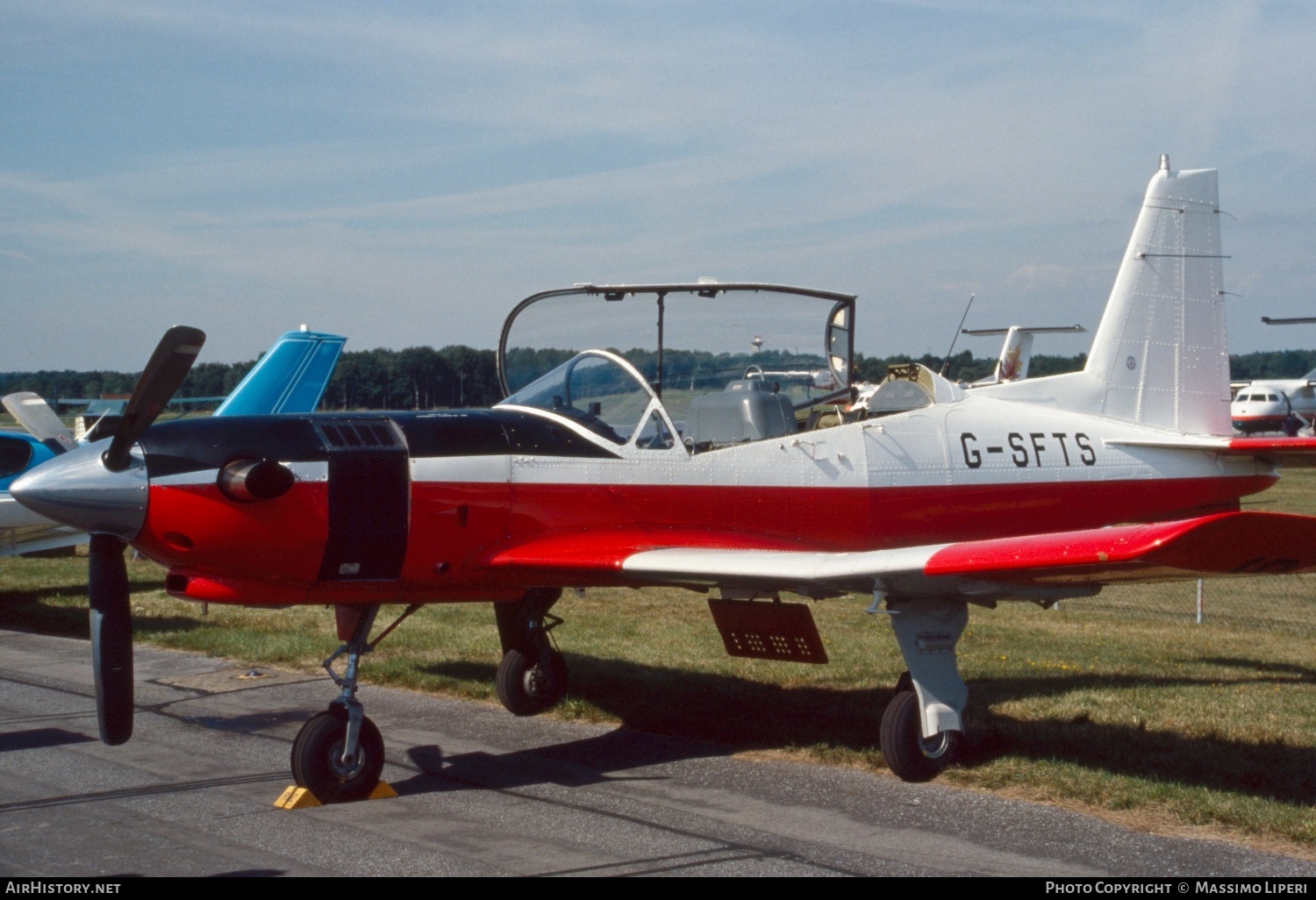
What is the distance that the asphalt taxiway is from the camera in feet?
16.6

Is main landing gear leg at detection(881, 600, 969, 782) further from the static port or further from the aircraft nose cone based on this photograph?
the aircraft nose cone

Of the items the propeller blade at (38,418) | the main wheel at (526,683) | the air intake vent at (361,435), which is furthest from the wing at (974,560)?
the propeller blade at (38,418)

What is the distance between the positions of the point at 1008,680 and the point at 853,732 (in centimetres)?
216

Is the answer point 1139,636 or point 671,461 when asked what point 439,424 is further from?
point 1139,636

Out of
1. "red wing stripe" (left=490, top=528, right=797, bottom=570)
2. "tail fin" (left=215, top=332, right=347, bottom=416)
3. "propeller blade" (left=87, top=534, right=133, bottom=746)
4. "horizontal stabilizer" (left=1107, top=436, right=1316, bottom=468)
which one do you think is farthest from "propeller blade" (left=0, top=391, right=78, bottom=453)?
"horizontal stabilizer" (left=1107, top=436, right=1316, bottom=468)

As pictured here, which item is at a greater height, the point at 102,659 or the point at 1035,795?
the point at 102,659

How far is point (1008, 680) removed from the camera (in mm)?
9219

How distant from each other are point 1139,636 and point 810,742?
5.51 meters

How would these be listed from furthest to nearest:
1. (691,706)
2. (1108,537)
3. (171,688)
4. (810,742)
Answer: (171,688), (691,706), (810,742), (1108,537)

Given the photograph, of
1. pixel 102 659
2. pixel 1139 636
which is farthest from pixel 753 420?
pixel 1139 636

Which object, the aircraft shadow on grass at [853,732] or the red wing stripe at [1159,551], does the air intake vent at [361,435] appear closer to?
the aircraft shadow on grass at [853,732]

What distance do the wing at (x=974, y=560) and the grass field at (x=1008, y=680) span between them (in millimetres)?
1097

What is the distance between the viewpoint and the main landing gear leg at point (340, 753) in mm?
6137

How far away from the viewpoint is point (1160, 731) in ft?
24.4
